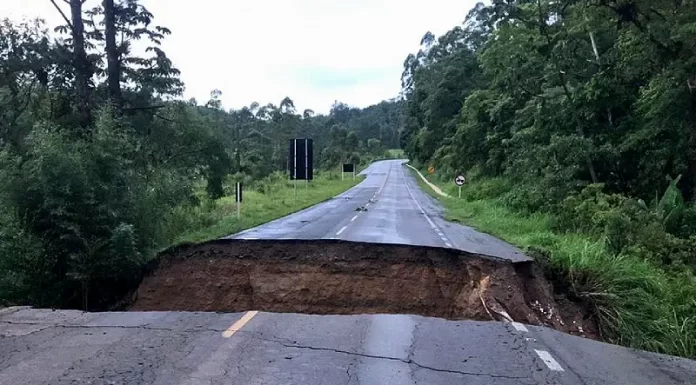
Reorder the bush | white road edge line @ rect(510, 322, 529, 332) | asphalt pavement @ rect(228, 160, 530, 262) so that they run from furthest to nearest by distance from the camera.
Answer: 1. asphalt pavement @ rect(228, 160, 530, 262)
2. the bush
3. white road edge line @ rect(510, 322, 529, 332)

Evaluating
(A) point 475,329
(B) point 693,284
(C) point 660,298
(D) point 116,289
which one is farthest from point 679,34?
(D) point 116,289

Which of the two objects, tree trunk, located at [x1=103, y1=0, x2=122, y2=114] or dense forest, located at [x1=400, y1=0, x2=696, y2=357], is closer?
dense forest, located at [x1=400, y1=0, x2=696, y2=357]

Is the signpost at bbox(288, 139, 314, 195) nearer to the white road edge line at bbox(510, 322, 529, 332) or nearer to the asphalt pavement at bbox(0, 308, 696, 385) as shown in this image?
the asphalt pavement at bbox(0, 308, 696, 385)

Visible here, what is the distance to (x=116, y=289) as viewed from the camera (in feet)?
38.2

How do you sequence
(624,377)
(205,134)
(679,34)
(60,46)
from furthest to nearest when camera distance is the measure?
(205,134), (60,46), (679,34), (624,377)

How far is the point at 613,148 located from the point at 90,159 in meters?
16.0

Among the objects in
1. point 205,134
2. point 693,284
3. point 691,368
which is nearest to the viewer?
point 691,368

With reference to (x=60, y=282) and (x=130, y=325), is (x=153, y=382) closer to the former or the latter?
(x=130, y=325)

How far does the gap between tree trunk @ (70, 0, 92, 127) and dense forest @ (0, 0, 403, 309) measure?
3 centimetres

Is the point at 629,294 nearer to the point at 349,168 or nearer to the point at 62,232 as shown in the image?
the point at 62,232

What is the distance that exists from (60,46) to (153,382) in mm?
16299

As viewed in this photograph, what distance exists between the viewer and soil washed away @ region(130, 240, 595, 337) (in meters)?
10.6

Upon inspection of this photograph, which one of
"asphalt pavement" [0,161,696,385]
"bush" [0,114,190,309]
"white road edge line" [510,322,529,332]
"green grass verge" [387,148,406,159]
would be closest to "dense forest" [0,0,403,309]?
"bush" [0,114,190,309]

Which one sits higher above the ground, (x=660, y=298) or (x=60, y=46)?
(x=60, y=46)
